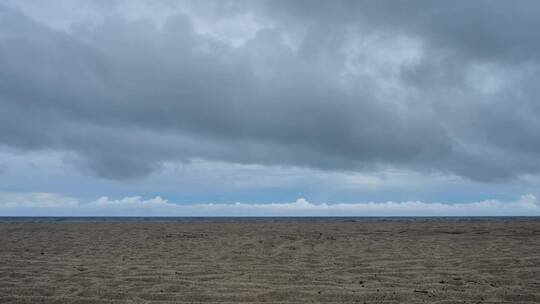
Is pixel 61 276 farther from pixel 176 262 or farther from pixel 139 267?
pixel 176 262

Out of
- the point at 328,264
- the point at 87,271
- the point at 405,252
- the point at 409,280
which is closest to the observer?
the point at 409,280

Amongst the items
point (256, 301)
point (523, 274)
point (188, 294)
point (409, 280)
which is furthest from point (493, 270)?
point (188, 294)

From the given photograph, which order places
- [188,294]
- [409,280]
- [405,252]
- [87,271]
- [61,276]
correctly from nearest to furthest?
[188,294], [409,280], [61,276], [87,271], [405,252]

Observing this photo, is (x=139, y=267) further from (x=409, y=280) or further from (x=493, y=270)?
(x=493, y=270)

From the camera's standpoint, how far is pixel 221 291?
877 cm

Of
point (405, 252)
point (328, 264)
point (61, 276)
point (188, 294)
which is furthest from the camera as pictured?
point (405, 252)

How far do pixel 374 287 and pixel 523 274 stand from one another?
Result: 390 cm

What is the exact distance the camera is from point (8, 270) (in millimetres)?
11484

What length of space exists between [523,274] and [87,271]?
10676 millimetres

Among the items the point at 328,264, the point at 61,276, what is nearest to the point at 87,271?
the point at 61,276

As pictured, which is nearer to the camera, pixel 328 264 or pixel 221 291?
pixel 221 291

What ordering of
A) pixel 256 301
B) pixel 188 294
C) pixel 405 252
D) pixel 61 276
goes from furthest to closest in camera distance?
pixel 405 252
pixel 61 276
pixel 188 294
pixel 256 301

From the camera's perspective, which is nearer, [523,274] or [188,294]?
[188,294]

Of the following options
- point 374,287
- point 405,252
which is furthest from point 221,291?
point 405,252
